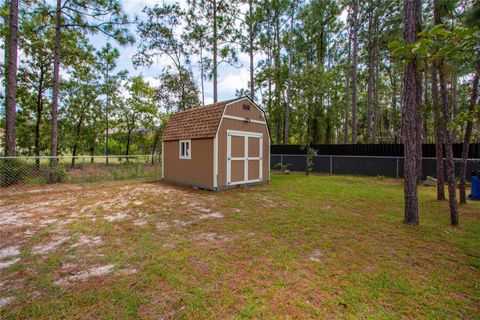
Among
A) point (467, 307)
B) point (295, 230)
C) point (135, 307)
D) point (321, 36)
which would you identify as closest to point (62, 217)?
point (135, 307)

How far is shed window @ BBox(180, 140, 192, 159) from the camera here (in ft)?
26.3

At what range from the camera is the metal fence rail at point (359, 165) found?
9.35 meters

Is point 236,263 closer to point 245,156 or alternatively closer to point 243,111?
point 245,156

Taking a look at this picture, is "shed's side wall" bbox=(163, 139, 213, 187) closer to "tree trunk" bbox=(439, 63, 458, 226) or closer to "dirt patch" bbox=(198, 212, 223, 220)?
"dirt patch" bbox=(198, 212, 223, 220)

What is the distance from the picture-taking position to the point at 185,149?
8273mm

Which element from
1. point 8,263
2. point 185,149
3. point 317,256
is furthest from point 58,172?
point 317,256

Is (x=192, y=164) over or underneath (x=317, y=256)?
over

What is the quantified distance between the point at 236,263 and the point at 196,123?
245 inches

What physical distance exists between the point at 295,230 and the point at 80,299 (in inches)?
116

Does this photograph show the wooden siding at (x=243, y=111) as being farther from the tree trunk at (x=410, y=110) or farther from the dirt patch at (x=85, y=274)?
the dirt patch at (x=85, y=274)

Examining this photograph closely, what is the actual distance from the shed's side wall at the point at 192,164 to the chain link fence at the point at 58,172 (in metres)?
1.21

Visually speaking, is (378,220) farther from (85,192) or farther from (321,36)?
(321,36)

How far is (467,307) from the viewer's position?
187 centimetres

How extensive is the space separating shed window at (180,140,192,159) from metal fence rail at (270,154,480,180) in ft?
21.5
